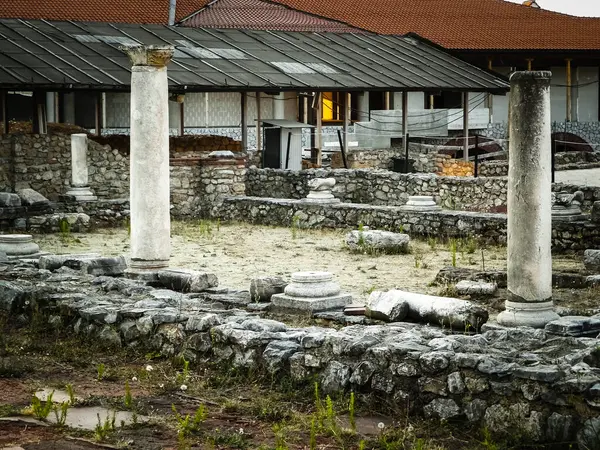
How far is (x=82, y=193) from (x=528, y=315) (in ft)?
45.8

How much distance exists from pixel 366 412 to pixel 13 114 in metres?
27.0

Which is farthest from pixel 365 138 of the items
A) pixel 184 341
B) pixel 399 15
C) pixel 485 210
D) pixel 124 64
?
pixel 184 341

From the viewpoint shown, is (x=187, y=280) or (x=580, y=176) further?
(x=580, y=176)

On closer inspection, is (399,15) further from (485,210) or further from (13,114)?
(485,210)

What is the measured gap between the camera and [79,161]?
23031 mm

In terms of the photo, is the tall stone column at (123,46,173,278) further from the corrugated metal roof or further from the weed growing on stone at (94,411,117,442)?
the corrugated metal roof

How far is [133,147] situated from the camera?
A: 1330 cm

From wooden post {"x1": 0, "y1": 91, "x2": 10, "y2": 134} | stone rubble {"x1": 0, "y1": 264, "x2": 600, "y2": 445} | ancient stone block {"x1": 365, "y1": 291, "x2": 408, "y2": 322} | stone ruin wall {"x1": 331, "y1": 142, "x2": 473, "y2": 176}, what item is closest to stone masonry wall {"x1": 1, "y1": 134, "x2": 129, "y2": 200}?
wooden post {"x1": 0, "y1": 91, "x2": 10, "y2": 134}

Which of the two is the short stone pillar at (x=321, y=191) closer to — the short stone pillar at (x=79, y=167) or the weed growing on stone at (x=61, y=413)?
the short stone pillar at (x=79, y=167)

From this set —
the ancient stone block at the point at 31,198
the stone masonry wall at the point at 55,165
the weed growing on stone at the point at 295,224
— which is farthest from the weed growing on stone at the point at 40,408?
the stone masonry wall at the point at 55,165

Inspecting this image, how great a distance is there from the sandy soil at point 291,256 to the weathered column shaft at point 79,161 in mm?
2256

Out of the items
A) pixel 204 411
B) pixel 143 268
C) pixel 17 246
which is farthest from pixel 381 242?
pixel 204 411

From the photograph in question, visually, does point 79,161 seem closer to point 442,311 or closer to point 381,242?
point 381,242

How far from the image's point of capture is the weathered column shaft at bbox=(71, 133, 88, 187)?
904 inches
